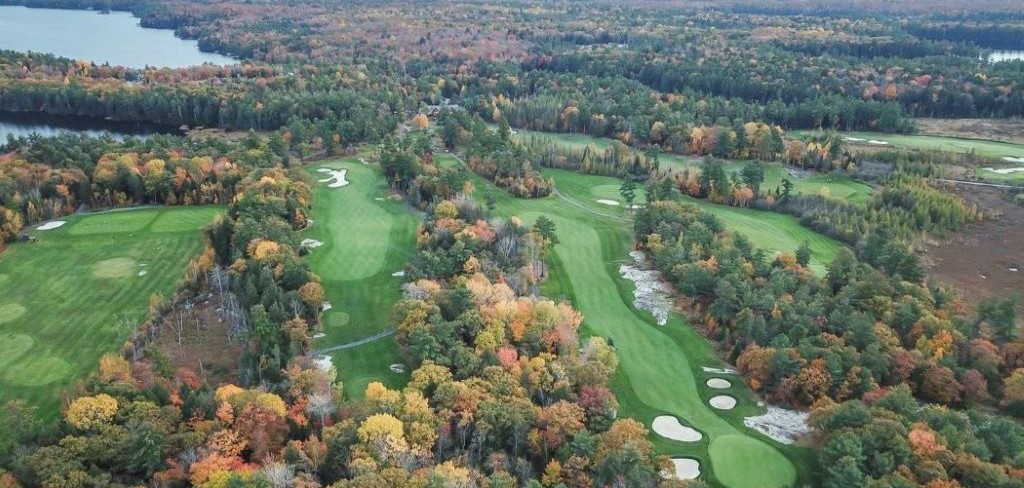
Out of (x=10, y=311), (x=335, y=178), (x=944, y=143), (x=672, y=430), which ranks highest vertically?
(x=944, y=143)

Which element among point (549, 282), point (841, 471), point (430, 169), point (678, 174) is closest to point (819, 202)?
point (678, 174)

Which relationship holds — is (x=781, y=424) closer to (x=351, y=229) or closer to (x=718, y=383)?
(x=718, y=383)

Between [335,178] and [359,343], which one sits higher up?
[335,178]

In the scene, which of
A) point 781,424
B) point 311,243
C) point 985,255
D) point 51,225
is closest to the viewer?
point 781,424

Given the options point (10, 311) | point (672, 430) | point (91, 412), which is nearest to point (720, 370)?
point (672, 430)

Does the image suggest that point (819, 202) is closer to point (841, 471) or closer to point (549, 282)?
point (549, 282)

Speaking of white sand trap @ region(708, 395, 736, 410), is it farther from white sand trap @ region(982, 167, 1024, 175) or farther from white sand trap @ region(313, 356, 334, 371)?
white sand trap @ region(982, 167, 1024, 175)

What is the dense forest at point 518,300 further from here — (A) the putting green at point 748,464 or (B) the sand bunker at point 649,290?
(A) the putting green at point 748,464
